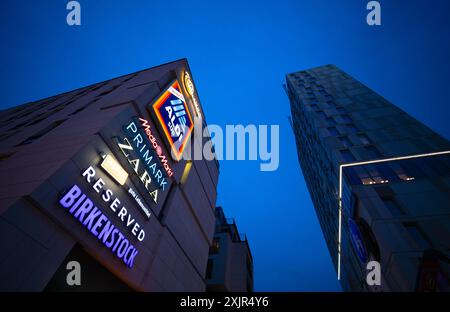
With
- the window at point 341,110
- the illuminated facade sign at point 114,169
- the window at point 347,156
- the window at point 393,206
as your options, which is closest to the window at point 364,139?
the window at point 347,156

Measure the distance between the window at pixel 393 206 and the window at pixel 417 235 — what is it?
105 centimetres

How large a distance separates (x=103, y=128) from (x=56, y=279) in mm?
7508

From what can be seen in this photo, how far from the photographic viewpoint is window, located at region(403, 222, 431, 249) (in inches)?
669

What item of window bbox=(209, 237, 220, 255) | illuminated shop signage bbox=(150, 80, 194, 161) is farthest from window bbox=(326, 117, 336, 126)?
window bbox=(209, 237, 220, 255)

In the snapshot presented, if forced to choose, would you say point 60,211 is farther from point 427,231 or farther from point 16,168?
point 427,231

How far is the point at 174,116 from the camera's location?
17000 mm

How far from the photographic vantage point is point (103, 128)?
10.6 meters

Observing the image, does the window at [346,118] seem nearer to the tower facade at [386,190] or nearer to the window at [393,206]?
the tower facade at [386,190]

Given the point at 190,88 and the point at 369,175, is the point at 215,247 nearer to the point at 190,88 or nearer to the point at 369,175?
the point at 369,175

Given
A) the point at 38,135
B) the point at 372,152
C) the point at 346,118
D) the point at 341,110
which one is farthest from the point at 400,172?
the point at 38,135

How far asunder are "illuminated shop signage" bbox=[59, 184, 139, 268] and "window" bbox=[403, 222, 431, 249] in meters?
21.3

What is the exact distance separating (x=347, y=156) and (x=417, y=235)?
38.4ft

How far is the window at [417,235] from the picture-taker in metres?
17.0
